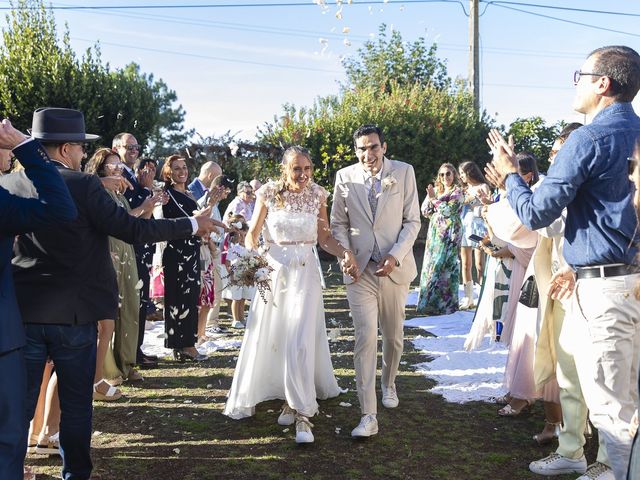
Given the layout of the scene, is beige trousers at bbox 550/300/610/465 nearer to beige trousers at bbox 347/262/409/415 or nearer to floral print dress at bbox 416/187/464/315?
beige trousers at bbox 347/262/409/415

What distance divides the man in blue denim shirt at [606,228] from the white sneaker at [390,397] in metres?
2.43

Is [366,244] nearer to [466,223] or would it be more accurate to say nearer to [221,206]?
[466,223]

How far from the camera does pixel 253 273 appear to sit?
209 inches

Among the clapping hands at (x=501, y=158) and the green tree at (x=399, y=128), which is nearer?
the clapping hands at (x=501, y=158)

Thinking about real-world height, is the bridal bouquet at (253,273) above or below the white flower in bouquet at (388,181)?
below

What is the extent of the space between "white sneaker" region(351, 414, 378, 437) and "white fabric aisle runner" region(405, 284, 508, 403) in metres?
1.30

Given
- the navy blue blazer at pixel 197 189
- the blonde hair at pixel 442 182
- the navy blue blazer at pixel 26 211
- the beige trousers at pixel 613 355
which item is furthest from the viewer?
the blonde hair at pixel 442 182

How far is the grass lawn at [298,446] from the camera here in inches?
177

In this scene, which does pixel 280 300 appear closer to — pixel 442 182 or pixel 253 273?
pixel 253 273

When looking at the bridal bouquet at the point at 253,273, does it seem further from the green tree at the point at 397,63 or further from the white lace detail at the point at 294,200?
the green tree at the point at 397,63

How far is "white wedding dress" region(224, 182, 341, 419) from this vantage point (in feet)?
17.6

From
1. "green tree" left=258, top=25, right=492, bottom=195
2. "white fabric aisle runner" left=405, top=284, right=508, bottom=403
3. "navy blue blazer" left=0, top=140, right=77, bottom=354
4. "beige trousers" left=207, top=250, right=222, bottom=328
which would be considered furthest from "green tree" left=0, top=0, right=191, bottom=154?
"navy blue blazer" left=0, top=140, right=77, bottom=354

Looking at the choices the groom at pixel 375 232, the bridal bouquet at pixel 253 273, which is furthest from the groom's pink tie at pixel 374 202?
the bridal bouquet at pixel 253 273

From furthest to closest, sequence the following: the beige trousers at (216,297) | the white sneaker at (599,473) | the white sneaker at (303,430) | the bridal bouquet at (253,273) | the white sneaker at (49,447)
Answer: the beige trousers at (216,297) < the bridal bouquet at (253,273) < the white sneaker at (303,430) < the white sneaker at (49,447) < the white sneaker at (599,473)
